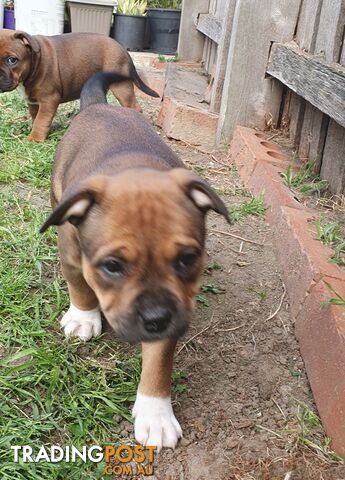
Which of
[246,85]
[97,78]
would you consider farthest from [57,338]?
[246,85]

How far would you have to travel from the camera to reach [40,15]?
1021 cm

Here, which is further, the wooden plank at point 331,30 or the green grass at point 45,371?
the wooden plank at point 331,30

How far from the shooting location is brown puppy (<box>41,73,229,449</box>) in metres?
2.05

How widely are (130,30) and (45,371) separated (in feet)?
27.9

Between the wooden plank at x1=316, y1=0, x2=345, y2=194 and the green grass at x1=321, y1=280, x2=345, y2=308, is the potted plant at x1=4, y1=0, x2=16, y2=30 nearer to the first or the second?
the wooden plank at x1=316, y1=0, x2=345, y2=194

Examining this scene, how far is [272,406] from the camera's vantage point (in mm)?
2551

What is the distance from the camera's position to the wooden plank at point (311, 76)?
3.51m

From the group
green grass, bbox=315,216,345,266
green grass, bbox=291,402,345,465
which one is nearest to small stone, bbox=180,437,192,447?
green grass, bbox=291,402,345,465

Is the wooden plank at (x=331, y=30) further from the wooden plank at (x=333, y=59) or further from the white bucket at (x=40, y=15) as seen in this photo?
the white bucket at (x=40, y=15)

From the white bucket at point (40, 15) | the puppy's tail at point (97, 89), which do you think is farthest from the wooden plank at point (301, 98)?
the white bucket at point (40, 15)

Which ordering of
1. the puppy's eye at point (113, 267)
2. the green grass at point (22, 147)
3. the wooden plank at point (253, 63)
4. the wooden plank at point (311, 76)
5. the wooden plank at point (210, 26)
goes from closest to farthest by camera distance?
1. the puppy's eye at point (113, 267)
2. the wooden plank at point (311, 76)
3. the green grass at point (22, 147)
4. the wooden plank at point (253, 63)
5. the wooden plank at point (210, 26)

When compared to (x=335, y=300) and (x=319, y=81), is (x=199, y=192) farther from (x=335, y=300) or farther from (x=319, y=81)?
(x=319, y=81)

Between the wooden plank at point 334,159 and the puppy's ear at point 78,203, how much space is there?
6.88 ft

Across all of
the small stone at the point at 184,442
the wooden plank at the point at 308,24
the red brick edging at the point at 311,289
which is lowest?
the small stone at the point at 184,442
